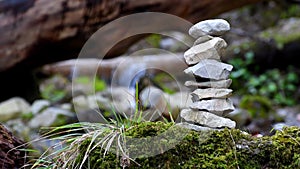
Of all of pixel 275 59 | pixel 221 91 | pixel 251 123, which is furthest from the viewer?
pixel 275 59

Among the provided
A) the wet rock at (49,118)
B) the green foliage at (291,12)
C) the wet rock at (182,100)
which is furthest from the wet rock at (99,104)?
the green foliage at (291,12)

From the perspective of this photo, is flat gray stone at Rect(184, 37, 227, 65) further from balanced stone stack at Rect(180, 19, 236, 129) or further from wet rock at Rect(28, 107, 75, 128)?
wet rock at Rect(28, 107, 75, 128)

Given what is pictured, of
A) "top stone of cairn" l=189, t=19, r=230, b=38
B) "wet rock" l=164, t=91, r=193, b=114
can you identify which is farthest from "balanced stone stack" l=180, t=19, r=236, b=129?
"wet rock" l=164, t=91, r=193, b=114

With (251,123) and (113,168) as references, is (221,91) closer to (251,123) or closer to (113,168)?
(113,168)

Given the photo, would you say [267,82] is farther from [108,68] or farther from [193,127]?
[193,127]

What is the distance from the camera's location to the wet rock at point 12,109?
3920 millimetres

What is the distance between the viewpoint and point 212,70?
1.35 m

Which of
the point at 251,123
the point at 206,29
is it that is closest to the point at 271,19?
the point at 251,123

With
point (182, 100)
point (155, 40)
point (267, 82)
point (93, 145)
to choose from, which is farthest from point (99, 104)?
point (155, 40)

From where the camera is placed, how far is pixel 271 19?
7.66m

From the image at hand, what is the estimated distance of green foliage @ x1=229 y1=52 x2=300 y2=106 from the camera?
568cm

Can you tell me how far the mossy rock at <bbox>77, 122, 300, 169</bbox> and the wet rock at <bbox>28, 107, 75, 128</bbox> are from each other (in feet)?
8.10

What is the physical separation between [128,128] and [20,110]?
2.93 metres

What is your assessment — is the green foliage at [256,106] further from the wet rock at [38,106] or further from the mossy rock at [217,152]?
the mossy rock at [217,152]
